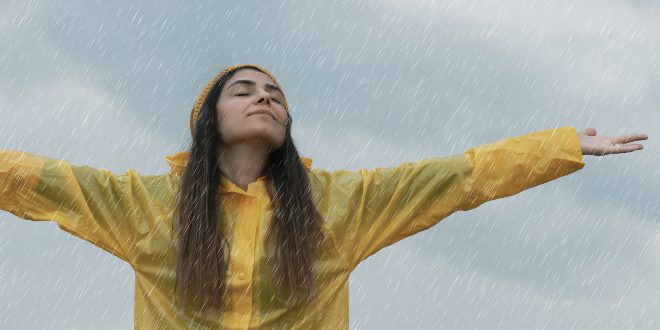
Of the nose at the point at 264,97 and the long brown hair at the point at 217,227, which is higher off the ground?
the nose at the point at 264,97

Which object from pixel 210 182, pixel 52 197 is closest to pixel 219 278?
pixel 210 182

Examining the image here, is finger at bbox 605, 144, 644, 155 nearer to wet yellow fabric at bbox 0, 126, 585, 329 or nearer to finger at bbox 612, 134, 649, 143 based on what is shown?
finger at bbox 612, 134, 649, 143

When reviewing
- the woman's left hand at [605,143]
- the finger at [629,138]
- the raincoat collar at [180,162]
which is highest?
the finger at [629,138]

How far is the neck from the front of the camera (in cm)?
582

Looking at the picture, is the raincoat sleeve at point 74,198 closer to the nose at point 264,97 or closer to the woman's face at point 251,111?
the woman's face at point 251,111

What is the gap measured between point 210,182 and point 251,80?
2.44 feet

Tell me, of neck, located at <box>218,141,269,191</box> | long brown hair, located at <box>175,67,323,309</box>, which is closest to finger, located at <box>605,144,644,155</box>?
long brown hair, located at <box>175,67,323,309</box>

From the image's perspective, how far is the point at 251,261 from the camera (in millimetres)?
5383

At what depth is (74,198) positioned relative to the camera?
5.56m

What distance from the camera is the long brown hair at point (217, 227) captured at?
5383 mm

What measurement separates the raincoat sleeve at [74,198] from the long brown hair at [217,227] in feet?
1.14

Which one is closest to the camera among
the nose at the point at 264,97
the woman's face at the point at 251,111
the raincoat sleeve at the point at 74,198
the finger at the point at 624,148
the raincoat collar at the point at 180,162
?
the finger at the point at 624,148

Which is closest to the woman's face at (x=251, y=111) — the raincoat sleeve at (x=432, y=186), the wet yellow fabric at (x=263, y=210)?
the wet yellow fabric at (x=263, y=210)

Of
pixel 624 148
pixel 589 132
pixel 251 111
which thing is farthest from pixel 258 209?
pixel 624 148
